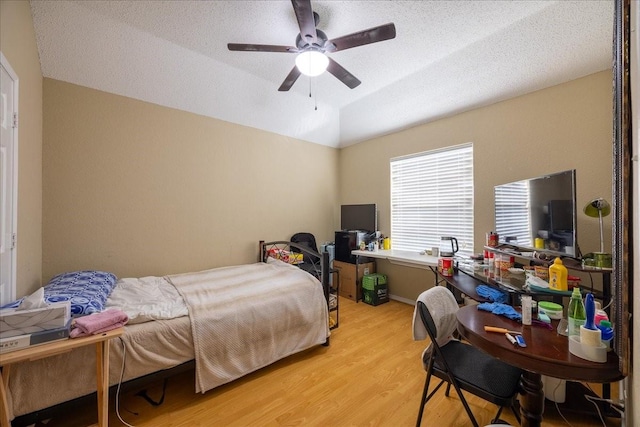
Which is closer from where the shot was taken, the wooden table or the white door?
the wooden table

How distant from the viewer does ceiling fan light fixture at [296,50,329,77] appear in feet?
6.59

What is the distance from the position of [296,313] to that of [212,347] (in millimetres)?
705

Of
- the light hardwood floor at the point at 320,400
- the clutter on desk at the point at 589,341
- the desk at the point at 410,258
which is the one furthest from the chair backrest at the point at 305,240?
the clutter on desk at the point at 589,341

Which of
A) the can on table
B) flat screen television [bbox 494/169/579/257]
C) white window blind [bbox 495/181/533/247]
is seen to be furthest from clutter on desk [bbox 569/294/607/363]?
the can on table

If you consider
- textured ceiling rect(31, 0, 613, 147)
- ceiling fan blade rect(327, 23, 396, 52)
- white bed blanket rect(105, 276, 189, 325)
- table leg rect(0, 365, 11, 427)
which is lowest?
table leg rect(0, 365, 11, 427)

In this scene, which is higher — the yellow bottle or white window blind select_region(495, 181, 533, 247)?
white window blind select_region(495, 181, 533, 247)

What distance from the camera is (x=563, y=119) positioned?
2.34 meters

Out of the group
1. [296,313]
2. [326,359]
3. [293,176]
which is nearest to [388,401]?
[326,359]

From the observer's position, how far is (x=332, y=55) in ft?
8.75

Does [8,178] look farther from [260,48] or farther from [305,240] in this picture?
[305,240]

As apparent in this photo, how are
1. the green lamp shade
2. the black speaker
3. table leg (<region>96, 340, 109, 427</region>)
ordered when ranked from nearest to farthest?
table leg (<region>96, 340, 109, 427</region>) → the green lamp shade → the black speaker

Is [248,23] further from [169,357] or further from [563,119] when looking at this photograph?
[563,119]

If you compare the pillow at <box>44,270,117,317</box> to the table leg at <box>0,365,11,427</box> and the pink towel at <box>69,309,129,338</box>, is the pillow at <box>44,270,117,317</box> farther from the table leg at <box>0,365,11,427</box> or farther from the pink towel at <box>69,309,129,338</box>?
the table leg at <box>0,365,11,427</box>

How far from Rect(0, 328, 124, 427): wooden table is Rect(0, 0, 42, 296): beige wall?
84 centimetres
